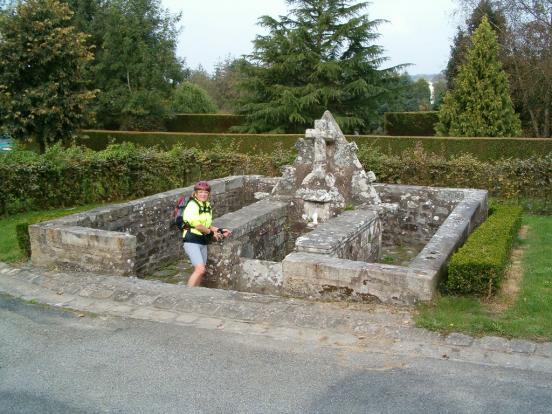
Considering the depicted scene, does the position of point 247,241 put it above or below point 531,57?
below

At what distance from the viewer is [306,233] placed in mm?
8203

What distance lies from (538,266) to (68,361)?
6.13m

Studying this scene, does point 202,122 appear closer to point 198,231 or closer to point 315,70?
point 315,70

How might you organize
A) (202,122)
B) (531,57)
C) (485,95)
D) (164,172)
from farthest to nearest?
(202,122)
(531,57)
(485,95)
(164,172)

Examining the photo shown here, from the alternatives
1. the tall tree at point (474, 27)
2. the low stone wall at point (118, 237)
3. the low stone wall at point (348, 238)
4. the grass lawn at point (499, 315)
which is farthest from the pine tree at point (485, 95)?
the grass lawn at point (499, 315)

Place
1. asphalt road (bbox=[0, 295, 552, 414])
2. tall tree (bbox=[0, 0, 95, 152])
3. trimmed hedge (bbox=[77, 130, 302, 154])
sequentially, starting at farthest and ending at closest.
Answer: trimmed hedge (bbox=[77, 130, 302, 154])
tall tree (bbox=[0, 0, 95, 152])
asphalt road (bbox=[0, 295, 552, 414])

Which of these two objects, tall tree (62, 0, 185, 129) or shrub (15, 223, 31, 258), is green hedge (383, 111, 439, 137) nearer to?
tall tree (62, 0, 185, 129)

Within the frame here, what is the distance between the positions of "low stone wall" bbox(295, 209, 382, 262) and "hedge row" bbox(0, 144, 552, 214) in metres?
5.11

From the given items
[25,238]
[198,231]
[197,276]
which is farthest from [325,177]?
[25,238]

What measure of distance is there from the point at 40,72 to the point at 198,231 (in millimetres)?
14562

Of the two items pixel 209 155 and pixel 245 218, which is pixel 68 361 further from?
pixel 209 155

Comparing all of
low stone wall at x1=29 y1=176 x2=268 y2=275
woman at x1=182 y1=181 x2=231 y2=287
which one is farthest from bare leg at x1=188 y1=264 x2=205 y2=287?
low stone wall at x1=29 y1=176 x2=268 y2=275

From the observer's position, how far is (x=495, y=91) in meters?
22.8

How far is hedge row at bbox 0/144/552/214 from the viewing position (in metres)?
12.0
